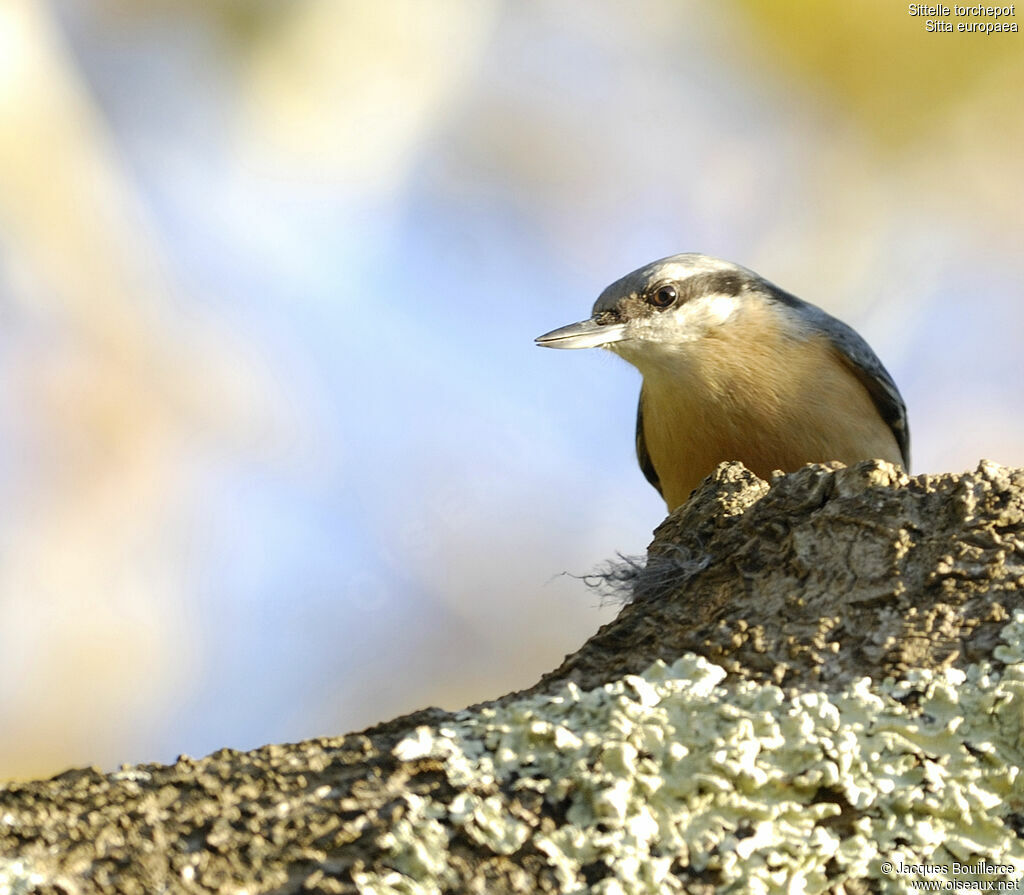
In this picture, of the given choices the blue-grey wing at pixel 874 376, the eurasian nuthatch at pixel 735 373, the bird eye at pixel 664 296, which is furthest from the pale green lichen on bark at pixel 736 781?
the bird eye at pixel 664 296

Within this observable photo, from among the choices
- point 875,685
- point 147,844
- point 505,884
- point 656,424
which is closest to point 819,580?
point 875,685

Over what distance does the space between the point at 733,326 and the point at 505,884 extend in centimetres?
354

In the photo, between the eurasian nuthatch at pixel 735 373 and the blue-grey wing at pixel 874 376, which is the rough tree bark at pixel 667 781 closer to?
the eurasian nuthatch at pixel 735 373

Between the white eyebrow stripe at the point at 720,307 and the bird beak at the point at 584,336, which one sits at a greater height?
the white eyebrow stripe at the point at 720,307

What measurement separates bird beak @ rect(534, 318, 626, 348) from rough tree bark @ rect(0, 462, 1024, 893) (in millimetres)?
2801

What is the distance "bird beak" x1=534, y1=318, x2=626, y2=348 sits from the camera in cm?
487

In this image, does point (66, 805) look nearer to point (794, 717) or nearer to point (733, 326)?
point (794, 717)

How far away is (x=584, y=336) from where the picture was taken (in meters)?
4.89

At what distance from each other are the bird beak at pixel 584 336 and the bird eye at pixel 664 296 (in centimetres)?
17

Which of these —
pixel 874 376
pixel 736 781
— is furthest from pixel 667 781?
pixel 874 376

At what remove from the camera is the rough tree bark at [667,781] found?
1563 millimetres

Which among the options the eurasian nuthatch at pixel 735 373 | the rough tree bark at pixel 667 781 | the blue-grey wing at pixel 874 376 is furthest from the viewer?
the blue-grey wing at pixel 874 376

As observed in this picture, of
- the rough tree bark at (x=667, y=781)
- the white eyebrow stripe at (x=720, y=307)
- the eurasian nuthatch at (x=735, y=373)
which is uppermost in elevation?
the white eyebrow stripe at (x=720, y=307)

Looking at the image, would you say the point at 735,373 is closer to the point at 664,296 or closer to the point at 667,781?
the point at 664,296
